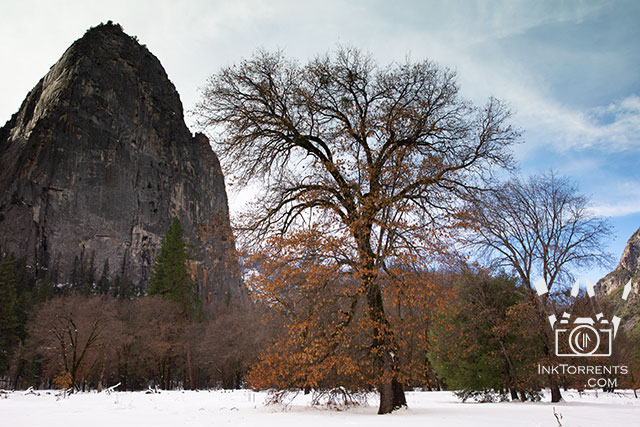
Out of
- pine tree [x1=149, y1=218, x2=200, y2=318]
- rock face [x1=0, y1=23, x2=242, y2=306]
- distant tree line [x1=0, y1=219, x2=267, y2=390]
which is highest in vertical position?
rock face [x1=0, y1=23, x2=242, y2=306]

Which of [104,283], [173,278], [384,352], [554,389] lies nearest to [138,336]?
[173,278]

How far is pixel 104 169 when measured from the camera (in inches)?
4373

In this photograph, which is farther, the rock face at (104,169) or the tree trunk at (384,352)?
the rock face at (104,169)

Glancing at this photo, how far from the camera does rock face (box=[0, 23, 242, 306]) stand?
319ft

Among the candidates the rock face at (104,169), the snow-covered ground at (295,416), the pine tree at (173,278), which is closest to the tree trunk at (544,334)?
the snow-covered ground at (295,416)

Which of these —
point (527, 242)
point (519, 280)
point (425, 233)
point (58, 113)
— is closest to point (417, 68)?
point (425, 233)

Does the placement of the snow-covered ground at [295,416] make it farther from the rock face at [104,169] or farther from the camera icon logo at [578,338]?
the rock face at [104,169]

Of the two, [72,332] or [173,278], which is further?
[173,278]

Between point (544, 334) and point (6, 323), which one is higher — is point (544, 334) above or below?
above

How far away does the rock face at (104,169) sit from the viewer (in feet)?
319

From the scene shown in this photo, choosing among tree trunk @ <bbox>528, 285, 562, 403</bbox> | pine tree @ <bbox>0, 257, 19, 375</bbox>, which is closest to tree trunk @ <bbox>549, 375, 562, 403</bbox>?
tree trunk @ <bbox>528, 285, 562, 403</bbox>

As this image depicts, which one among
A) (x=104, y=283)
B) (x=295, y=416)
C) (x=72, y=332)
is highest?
(x=104, y=283)
